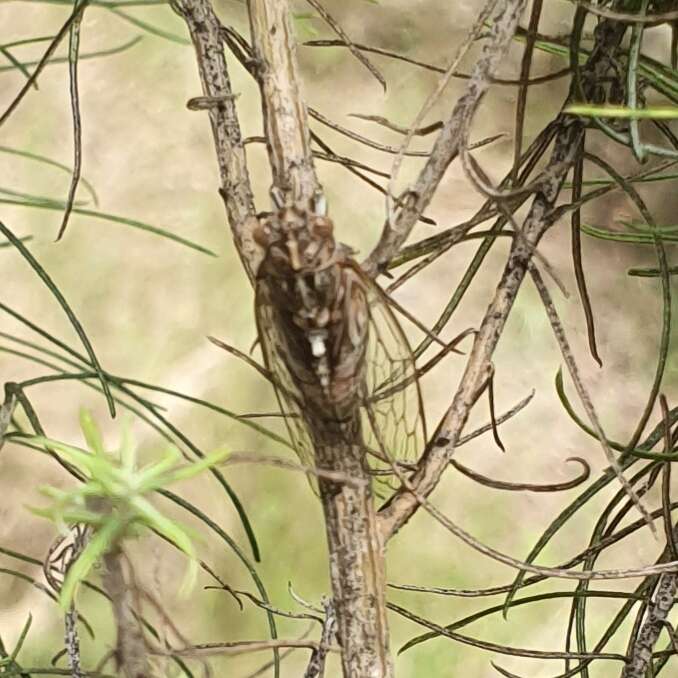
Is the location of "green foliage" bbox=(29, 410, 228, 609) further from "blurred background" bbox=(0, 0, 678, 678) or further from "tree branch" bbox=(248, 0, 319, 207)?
"blurred background" bbox=(0, 0, 678, 678)

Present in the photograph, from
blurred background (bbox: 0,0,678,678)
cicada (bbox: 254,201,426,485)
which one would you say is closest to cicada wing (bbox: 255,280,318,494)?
cicada (bbox: 254,201,426,485)

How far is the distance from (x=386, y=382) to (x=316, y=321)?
6 centimetres

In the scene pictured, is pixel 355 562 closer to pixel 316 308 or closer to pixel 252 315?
pixel 316 308

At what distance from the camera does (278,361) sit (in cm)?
20

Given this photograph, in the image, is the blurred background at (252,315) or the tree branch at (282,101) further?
the blurred background at (252,315)

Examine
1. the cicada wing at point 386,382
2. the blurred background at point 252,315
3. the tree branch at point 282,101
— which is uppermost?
the blurred background at point 252,315

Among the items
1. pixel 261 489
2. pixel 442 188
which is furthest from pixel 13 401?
pixel 442 188

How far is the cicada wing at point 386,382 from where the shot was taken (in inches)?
7.7

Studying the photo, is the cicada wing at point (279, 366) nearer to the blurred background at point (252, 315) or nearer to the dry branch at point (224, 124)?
the dry branch at point (224, 124)

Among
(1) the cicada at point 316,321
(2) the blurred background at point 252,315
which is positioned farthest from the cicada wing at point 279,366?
(2) the blurred background at point 252,315

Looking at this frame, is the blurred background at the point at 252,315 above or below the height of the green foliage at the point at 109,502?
above

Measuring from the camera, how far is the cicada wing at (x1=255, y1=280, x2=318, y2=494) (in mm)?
181

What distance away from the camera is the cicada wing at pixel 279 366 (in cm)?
18

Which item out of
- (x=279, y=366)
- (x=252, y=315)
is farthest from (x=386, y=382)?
(x=252, y=315)
